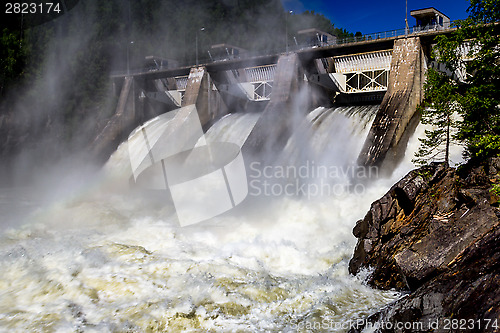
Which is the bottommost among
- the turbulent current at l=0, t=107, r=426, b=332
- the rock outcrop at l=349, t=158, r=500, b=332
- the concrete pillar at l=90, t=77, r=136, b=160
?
the turbulent current at l=0, t=107, r=426, b=332

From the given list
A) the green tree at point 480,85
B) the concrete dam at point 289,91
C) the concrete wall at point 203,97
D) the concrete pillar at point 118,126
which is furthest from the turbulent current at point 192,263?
the concrete wall at point 203,97

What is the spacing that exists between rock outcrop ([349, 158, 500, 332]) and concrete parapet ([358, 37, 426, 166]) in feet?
12.2

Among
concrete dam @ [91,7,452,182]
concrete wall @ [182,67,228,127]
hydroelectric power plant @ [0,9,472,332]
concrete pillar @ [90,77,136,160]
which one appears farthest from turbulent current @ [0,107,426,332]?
concrete wall @ [182,67,228,127]

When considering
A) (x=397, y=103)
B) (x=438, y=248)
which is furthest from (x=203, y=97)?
(x=438, y=248)

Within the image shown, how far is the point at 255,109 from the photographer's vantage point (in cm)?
2047

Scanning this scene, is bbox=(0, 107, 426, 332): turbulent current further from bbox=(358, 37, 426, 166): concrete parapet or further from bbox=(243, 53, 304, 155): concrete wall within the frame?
bbox=(243, 53, 304, 155): concrete wall

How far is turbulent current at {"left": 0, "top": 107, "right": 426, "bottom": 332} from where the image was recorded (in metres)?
5.91

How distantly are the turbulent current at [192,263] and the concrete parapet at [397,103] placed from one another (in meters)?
0.70

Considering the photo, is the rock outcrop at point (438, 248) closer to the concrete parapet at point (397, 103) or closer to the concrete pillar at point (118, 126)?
the concrete parapet at point (397, 103)

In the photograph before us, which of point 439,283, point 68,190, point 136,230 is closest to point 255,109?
point 68,190

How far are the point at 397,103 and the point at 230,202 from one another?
20.2ft

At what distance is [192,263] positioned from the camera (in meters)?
7.80

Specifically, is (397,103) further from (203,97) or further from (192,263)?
(203,97)

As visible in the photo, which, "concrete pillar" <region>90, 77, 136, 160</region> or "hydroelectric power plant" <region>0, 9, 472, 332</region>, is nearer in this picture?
"hydroelectric power plant" <region>0, 9, 472, 332</region>
